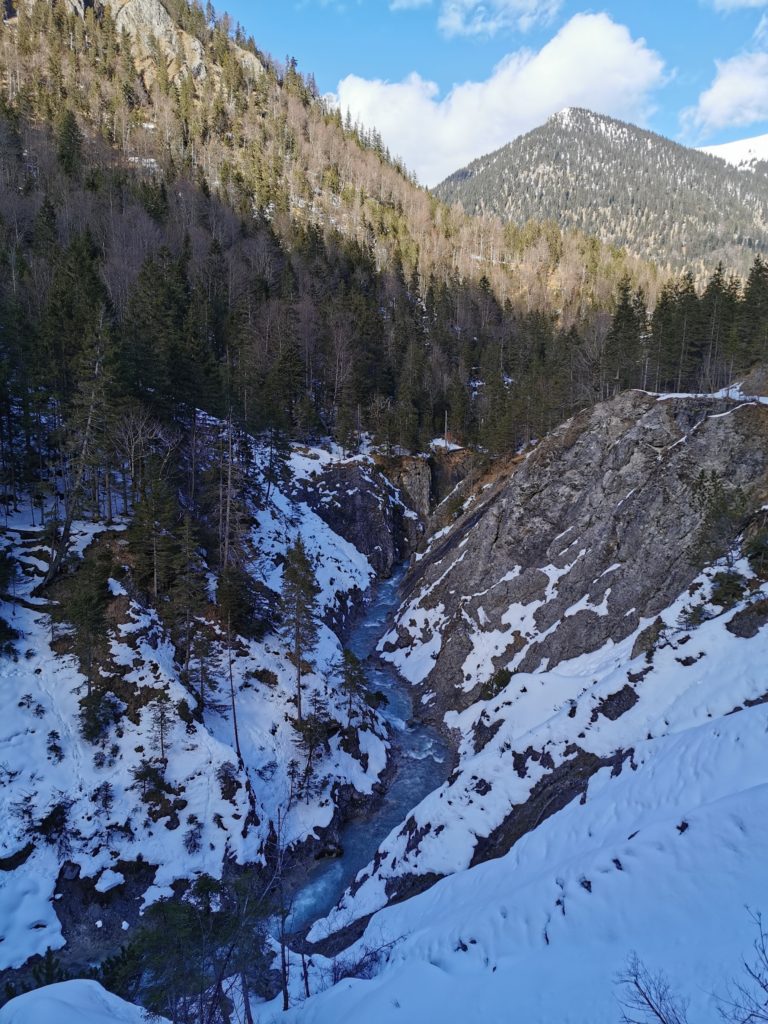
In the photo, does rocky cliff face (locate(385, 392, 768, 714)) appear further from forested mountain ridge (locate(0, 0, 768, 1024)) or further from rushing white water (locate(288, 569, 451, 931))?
rushing white water (locate(288, 569, 451, 931))

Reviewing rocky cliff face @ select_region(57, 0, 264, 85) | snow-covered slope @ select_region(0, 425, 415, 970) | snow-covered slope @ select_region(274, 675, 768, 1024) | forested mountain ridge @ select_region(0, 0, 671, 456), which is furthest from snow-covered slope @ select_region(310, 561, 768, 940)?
rocky cliff face @ select_region(57, 0, 264, 85)

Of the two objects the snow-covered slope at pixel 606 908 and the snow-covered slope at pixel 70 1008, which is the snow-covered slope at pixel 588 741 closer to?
the snow-covered slope at pixel 606 908

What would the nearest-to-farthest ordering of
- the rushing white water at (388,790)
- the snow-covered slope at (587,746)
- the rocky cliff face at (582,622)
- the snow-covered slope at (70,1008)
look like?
the snow-covered slope at (70,1008)
the snow-covered slope at (587,746)
the rocky cliff face at (582,622)
the rushing white water at (388,790)

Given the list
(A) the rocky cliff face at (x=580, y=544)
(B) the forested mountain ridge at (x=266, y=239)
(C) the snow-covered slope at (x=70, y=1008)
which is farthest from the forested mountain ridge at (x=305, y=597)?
(B) the forested mountain ridge at (x=266, y=239)

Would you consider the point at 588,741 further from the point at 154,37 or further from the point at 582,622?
the point at 154,37

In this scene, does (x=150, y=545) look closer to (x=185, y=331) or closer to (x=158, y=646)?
(x=158, y=646)

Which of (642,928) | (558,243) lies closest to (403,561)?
(642,928)

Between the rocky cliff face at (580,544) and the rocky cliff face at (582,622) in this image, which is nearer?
the rocky cliff face at (582,622)

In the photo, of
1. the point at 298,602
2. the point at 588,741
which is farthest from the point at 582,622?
the point at 298,602
